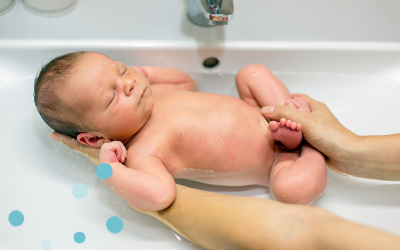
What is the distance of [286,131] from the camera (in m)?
0.77

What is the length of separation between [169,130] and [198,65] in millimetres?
286

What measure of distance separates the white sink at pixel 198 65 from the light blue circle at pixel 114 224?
0.01 m

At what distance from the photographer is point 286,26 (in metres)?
0.97

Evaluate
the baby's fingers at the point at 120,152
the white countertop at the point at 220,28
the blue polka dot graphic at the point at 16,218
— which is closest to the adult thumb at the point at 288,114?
the white countertop at the point at 220,28

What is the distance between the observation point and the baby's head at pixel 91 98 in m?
0.71

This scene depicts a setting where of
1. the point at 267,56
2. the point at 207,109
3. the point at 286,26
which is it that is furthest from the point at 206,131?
the point at 286,26

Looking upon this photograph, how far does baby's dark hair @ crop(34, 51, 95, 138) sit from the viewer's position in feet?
2.31

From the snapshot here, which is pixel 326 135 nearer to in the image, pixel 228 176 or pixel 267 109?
pixel 267 109

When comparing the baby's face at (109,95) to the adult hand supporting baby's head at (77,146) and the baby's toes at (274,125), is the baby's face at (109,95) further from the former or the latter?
the baby's toes at (274,125)

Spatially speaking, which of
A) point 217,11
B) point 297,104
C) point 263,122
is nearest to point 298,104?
point 297,104

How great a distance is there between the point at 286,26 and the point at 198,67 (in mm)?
304

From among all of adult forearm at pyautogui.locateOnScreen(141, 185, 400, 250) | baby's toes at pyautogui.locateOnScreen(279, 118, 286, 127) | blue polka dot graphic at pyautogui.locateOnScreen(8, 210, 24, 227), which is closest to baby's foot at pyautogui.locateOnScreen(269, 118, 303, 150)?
baby's toes at pyautogui.locateOnScreen(279, 118, 286, 127)

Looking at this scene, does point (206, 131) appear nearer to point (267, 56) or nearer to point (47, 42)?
point (267, 56)

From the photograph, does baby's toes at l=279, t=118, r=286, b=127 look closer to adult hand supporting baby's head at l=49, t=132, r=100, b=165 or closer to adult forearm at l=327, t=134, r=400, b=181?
adult forearm at l=327, t=134, r=400, b=181
